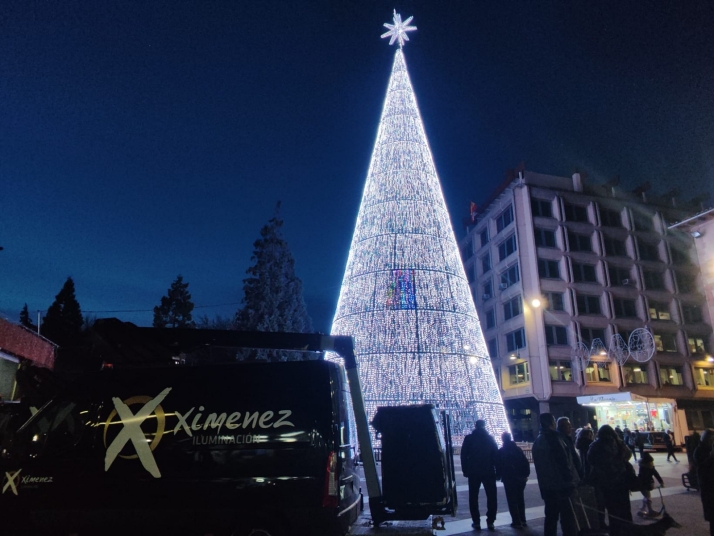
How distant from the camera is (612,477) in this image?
22.0ft

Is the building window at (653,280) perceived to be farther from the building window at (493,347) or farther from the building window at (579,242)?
the building window at (493,347)

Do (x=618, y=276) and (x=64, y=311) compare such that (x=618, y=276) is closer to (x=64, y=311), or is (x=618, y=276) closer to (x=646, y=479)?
(x=646, y=479)

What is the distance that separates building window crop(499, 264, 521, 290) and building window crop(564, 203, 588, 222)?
6.09m

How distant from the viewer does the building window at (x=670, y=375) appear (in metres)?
37.7

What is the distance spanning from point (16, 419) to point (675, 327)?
44.8 m

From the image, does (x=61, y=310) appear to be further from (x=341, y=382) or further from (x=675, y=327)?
(x=675, y=327)

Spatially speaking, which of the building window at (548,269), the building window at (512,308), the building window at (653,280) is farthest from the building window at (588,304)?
the building window at (653,280)

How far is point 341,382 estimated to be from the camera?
20.7 feet

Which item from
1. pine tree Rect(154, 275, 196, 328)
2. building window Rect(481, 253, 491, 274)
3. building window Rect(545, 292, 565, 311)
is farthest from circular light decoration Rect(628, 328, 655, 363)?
pine tree Rect(154, 275, 196, 328)

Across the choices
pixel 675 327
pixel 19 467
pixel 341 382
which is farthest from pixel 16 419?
pixel 675 327

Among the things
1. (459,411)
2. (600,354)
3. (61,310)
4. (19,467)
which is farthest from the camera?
(61,310)

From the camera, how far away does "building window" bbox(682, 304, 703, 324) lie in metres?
40.9

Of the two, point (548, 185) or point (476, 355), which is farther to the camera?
point (548, 185)

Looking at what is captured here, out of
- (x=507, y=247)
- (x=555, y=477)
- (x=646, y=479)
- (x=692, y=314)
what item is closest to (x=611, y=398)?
(x=507, y=247)
